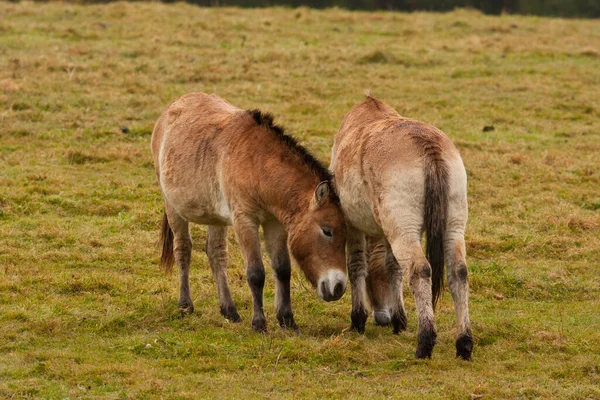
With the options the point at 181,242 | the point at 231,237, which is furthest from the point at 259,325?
the point at 231,237

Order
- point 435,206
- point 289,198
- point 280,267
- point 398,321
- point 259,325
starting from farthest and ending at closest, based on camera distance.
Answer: point 398,321, point 259,325, point 280,267, point 289,198, point 435,206

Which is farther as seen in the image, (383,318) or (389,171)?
(383,318)

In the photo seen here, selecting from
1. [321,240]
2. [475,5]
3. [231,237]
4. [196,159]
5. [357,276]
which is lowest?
[231,237]

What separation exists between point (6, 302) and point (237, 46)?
43.7 ft

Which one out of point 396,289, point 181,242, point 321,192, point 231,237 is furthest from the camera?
point 231,237

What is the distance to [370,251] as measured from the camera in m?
8.08

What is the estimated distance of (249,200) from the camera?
7.46 meters

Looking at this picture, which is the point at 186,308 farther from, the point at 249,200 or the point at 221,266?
the point at 249,200

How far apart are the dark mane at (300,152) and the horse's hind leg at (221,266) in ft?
4.62

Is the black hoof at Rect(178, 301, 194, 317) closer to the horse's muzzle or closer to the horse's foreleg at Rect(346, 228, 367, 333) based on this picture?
the horse's foreleg at Rect(346, 228, 367, 333)

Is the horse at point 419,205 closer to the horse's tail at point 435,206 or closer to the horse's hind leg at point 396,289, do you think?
the horse's tail at point 435,206

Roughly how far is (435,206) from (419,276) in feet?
1.74

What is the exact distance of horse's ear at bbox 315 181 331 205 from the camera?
6.95 m

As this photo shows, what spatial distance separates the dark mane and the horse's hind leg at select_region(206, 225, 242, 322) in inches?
55.5
